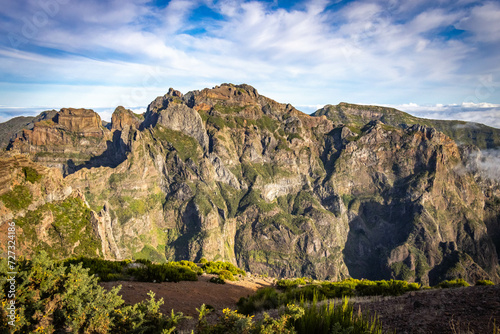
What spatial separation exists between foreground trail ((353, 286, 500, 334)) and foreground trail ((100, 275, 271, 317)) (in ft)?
37.4

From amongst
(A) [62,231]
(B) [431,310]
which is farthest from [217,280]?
(A) [62,231]

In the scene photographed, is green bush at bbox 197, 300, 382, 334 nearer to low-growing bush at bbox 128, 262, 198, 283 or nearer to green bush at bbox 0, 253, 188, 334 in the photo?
green bush at bbox 0, 253, 188, 334

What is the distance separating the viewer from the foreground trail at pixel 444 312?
9916mm

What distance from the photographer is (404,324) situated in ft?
34.8

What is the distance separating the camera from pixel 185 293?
21.7 m

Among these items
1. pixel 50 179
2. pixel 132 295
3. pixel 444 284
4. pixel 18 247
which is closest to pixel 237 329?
pixel 132 295

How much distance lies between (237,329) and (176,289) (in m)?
16.2

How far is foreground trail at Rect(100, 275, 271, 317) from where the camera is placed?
18047 millimetres

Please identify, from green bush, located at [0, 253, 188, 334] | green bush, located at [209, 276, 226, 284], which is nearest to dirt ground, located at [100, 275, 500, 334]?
green bush, located at [0, 253, 188, 334]

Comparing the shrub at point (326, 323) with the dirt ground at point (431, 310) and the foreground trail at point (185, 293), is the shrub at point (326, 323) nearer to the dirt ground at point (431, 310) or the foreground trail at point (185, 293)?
the dirt ground at point (431, 310)

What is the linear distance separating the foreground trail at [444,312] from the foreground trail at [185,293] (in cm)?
1139

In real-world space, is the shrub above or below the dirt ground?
above

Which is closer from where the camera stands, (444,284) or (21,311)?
(21,311)

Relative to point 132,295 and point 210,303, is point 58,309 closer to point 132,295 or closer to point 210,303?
point 132,295
